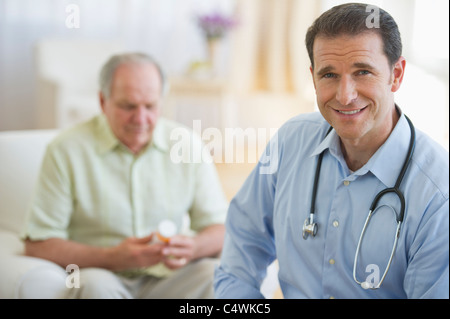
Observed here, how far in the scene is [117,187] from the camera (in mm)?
1512

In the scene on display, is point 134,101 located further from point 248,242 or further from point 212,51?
point 212,51

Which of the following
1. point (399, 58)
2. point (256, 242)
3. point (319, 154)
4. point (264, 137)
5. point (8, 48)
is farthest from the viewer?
point (8, 48)

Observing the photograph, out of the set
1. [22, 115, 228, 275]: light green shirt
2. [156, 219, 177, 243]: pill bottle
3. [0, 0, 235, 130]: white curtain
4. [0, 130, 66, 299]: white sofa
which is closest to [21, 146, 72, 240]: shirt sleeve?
[22, 115, 228, 275]: light green shirt

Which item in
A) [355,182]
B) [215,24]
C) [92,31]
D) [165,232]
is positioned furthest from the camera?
[92,31]

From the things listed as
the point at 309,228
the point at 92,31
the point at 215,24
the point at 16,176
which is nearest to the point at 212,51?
the point at 215,24

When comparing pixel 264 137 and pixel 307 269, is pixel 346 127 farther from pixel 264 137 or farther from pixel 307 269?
pixel 264 137

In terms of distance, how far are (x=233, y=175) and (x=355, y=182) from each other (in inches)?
20.7

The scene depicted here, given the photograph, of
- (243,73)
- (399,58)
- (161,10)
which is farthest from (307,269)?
(161,10)

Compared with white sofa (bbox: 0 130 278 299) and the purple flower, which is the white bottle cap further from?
→ the purple flower

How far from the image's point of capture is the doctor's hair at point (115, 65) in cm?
150

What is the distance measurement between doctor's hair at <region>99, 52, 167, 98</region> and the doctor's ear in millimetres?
789

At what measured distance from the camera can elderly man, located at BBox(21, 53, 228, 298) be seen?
141cm

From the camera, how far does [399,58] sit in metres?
0.85
